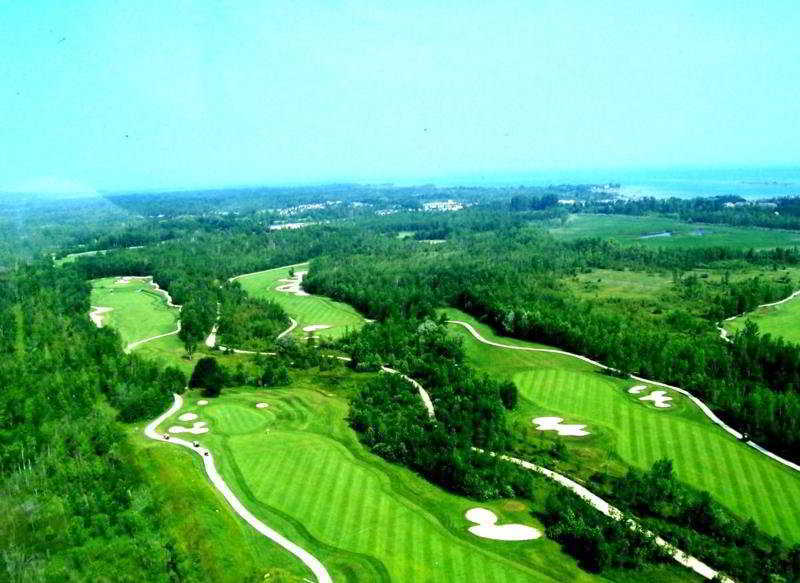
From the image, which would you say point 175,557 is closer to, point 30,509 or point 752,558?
point 30,509

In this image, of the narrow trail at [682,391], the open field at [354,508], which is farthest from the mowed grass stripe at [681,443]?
the open field at [354,508]

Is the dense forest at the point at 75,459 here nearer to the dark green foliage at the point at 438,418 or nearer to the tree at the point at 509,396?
the dark green foliage at the point at 438,418

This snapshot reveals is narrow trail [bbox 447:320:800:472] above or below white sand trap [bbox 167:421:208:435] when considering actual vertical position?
below

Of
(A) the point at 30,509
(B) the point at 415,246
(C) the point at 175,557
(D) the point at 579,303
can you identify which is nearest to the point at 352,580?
(C) the point at 175,557

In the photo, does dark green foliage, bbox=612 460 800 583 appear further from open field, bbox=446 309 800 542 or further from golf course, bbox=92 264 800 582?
open field, bbox=446 309 800 542

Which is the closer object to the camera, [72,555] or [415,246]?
[72,555]

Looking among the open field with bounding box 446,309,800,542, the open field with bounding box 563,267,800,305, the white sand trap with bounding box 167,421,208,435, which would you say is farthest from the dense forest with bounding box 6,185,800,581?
the white sand trap with bounding box 167,421,208,435

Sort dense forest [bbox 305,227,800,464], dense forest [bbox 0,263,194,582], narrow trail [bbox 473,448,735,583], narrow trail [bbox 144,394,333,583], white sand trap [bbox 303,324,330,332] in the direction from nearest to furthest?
dense forest [bbox 0,263,194,582] → narrow trail [bbox 473,448,735,583] → narrow trail [bbox 144,394,333,583] → dense forest [bbox 305,227,800,464] → white sand trap [bbox 303,324,330,332]
